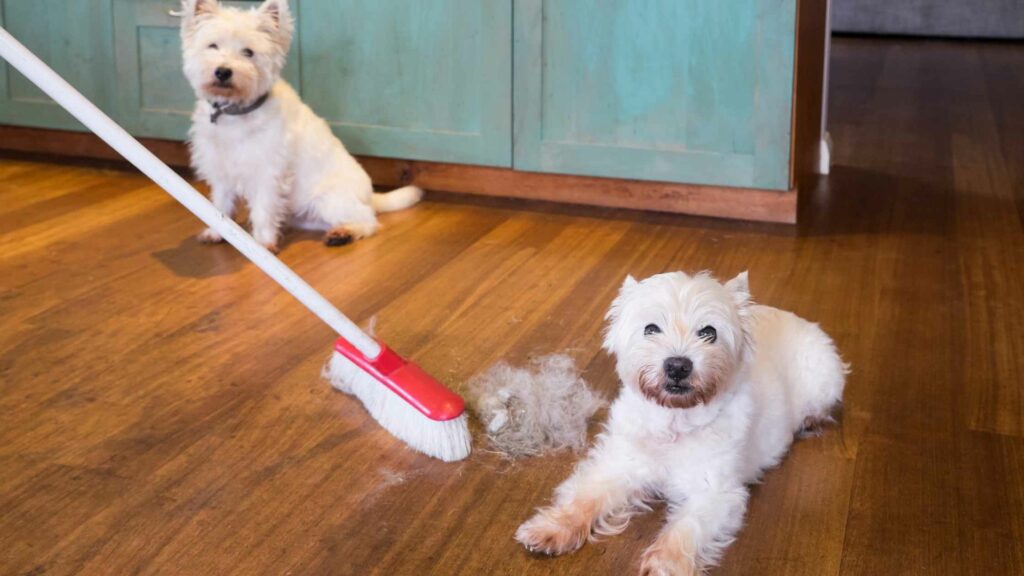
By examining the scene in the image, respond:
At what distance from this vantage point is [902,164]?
14.6 ft

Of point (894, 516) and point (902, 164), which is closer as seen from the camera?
point (894, 516)

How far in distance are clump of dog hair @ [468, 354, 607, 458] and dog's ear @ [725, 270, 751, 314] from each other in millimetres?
458

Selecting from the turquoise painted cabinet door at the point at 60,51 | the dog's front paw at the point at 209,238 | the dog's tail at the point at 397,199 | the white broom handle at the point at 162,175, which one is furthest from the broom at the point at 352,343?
the turquoise painted cabinet door at the point at 60,51

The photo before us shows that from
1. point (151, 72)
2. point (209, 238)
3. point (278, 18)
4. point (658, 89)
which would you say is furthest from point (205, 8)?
point (658, 89)

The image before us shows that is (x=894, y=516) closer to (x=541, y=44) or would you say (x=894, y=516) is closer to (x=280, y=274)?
(x=280, y=274)

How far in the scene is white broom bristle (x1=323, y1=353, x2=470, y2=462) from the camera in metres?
2.07

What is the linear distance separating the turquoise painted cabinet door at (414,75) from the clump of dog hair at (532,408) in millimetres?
1659

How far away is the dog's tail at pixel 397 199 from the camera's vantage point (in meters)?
3.81

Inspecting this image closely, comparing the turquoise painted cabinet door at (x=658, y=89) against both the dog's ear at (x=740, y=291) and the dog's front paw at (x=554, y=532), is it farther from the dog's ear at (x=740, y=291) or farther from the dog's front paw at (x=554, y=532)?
the dog's front paw at (x=554, y=532)

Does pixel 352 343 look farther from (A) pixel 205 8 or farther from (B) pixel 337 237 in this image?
(A) pixel 205 8

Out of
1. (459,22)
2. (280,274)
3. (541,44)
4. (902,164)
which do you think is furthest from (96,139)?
(902,164)

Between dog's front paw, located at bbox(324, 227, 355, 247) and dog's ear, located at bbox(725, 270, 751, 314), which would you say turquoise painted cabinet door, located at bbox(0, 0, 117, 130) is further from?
dog's ear, located at bbox(725, 270, 751, 314)

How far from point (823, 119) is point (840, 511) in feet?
9.04

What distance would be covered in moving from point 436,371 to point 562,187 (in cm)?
159
